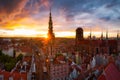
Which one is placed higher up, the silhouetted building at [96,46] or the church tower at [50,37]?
the church tower at [50,37]

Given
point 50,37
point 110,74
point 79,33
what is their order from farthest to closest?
point 79,33
point 50,37
point 110,74

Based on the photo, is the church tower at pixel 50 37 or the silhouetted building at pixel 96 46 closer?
the church tower at pixel 50 37

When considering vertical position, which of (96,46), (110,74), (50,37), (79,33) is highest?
(79,33)

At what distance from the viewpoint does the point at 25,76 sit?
32.7 meters

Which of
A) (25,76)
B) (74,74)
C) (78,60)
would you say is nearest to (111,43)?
(78,60)

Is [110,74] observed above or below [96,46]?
below

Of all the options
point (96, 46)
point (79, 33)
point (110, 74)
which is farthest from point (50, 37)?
point (96, 46)

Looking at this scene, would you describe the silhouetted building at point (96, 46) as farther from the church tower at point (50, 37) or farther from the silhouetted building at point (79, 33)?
the church tower at point (50, 37)

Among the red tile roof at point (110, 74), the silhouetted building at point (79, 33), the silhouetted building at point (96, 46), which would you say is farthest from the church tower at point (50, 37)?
the silhouetted building at point (96, 46)

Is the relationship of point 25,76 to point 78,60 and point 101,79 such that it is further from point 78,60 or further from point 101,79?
point 78,60

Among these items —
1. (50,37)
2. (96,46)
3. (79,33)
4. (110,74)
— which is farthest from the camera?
(79,33)

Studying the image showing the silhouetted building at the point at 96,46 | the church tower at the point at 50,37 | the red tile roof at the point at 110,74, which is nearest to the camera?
the red tile roof at the point at 110,74

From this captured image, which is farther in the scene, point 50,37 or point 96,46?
point 96,46

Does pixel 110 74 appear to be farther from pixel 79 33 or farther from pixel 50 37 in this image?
pixel 79 33
